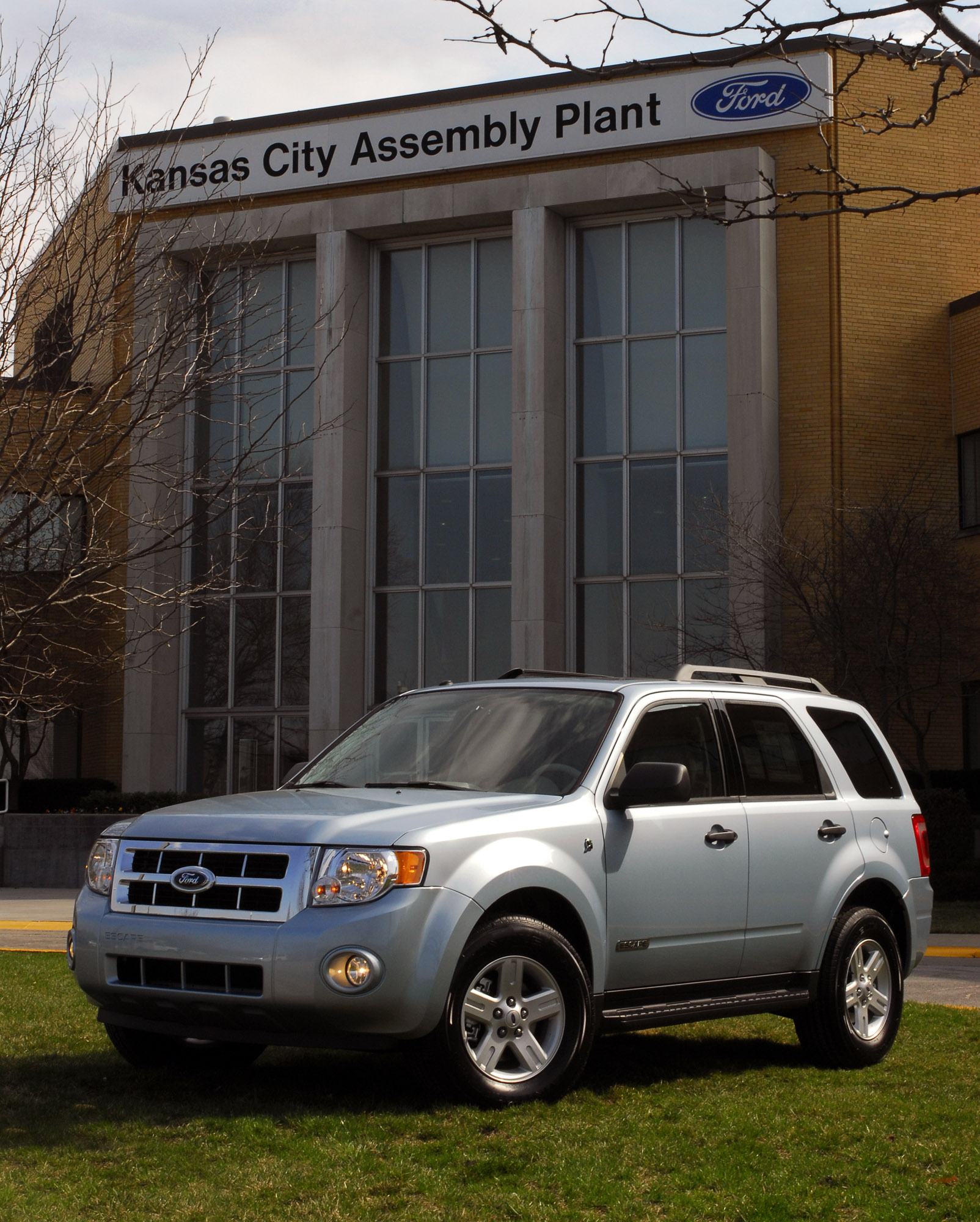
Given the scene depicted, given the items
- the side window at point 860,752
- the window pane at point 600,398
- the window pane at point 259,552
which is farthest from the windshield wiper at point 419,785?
the window pane at point 259,552

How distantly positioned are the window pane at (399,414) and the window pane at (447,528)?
77 cm

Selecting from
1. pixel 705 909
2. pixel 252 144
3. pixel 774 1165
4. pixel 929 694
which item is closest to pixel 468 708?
pixel 705 909

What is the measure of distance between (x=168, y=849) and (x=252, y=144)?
2557cm

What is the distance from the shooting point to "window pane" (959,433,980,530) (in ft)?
86.9

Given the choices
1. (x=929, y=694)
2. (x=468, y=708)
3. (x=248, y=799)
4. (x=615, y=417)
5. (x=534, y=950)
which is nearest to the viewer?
(x=534, y=950)

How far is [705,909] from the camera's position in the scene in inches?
282

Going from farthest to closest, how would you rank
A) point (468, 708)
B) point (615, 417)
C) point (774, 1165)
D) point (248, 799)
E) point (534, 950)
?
point (615, 417) → point (468, 708) → point (248, 799) → point (534, 950) → point (774, 1165)

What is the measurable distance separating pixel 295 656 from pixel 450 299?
7357mm

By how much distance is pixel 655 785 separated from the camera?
668cm

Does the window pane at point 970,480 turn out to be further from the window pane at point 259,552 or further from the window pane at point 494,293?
the window pane at point 259,552

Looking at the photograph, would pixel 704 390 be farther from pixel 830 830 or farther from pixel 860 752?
pixel 830 830

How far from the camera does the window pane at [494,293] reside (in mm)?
29234

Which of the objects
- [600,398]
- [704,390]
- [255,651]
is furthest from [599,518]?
[255,651]

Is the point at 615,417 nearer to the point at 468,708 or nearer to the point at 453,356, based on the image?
the point at 453,356
